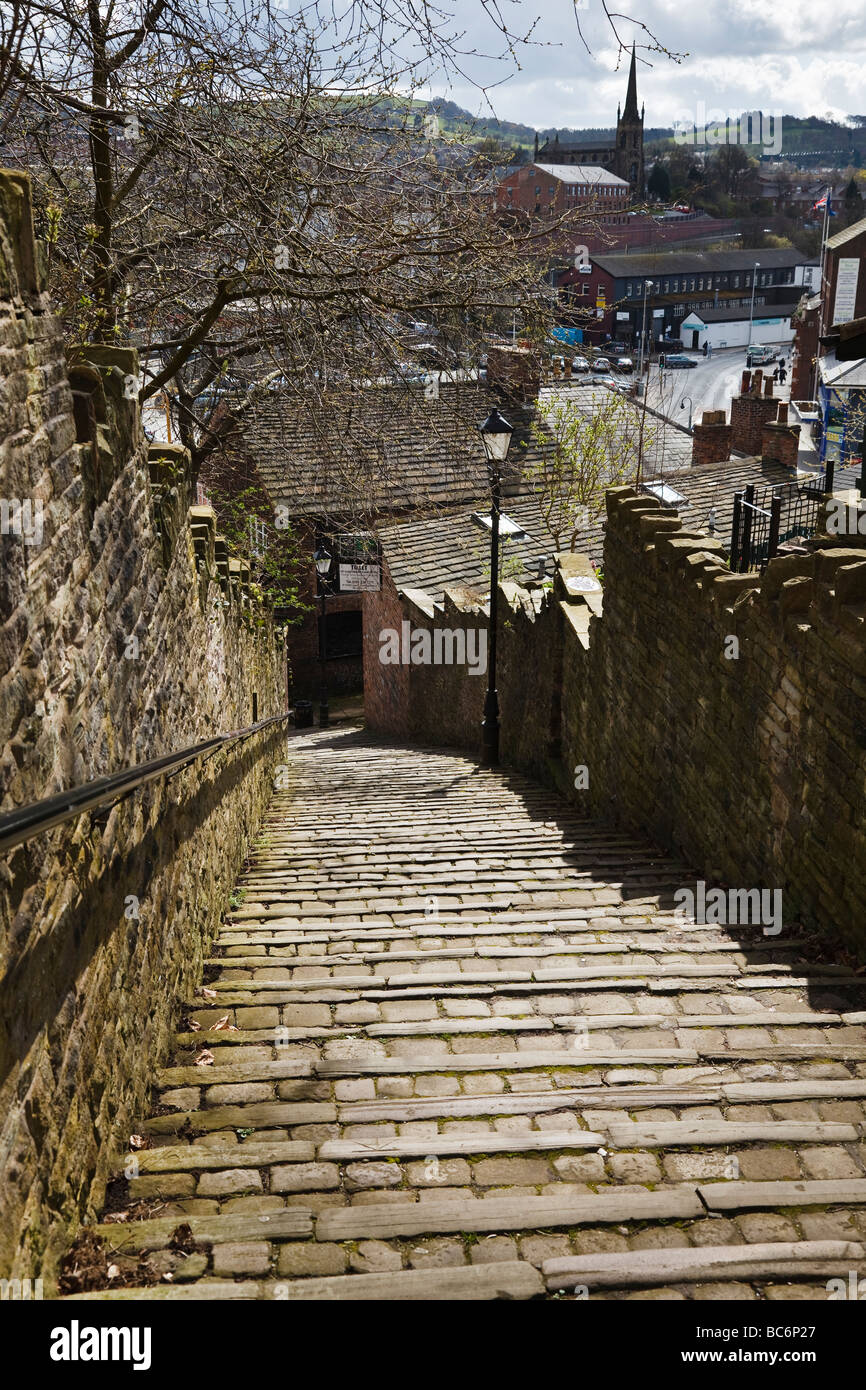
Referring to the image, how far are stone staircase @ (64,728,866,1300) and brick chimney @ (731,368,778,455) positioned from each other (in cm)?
2620

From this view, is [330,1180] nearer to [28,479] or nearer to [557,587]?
[28,479]

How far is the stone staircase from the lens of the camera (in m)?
3.02

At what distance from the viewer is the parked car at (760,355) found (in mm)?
73256

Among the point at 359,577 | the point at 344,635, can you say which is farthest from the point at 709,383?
the point at 359,577

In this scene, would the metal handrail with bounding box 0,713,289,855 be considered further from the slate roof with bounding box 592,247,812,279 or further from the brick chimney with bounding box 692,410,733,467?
the slate roof with bounding box 592,247,812,279

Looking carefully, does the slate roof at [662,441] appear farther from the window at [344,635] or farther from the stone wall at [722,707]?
the stone wall at [722,707]

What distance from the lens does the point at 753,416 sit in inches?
1211

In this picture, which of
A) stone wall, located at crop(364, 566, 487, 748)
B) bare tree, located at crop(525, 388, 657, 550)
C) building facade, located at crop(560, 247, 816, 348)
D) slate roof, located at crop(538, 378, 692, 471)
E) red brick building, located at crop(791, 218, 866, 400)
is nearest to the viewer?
stone wall, located at crop(364, 566, 487, 748)

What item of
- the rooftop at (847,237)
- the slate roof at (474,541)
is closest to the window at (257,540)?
the slate roof at (474,541)

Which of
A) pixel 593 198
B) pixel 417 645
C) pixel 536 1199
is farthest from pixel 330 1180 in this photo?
pixel 417 645

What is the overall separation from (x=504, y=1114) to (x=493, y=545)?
9230 millimetres

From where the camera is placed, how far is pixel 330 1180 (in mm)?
3414

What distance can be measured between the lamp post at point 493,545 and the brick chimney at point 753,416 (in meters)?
19.0

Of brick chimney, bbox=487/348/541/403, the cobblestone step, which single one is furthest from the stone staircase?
brick chimney, bbox=487/348/541/403
